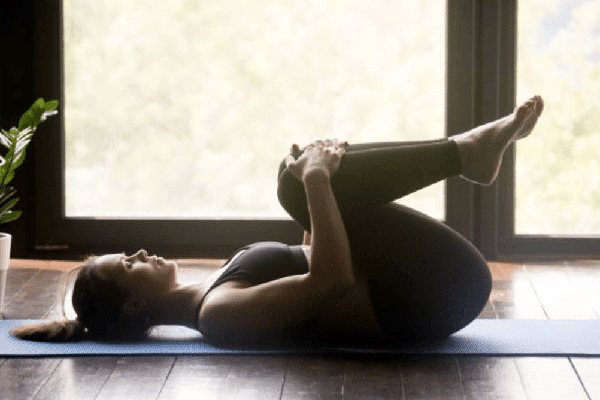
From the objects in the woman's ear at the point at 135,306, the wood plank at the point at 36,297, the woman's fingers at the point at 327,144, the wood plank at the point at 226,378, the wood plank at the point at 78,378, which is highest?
the woman's fingers at the point at 327,144

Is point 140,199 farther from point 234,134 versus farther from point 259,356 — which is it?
point 259,356

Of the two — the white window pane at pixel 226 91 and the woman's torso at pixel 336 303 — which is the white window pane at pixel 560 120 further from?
the woman's torso at pixel 336 303

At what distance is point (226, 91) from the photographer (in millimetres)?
4137

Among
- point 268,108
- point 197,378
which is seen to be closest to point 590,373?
point 197,378

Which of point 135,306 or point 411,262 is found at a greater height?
point 411,262

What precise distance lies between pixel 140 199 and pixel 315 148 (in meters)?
1.94

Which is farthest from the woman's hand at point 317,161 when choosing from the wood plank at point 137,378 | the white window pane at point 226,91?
the white window pane at point 226,91

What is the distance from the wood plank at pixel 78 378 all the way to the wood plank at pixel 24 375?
19mm

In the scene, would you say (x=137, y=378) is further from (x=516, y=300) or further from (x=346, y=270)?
(x=516, y=300)

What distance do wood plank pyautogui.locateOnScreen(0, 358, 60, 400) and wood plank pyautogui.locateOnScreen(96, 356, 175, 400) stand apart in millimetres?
156

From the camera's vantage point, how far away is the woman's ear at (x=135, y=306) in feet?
8.20

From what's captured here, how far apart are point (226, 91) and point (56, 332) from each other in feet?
5.75

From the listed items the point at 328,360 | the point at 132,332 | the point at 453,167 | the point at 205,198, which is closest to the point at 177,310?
the point at 132,332

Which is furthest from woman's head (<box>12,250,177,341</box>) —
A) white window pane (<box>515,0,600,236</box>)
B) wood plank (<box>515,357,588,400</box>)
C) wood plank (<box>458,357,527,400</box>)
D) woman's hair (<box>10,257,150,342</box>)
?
white window pane (<box>515,0,600,236</box>)
